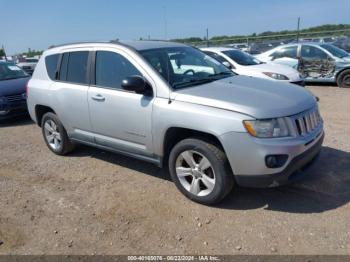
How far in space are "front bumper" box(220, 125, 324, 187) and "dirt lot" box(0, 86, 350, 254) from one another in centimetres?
43

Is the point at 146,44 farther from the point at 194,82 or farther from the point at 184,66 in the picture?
the point at 194,82

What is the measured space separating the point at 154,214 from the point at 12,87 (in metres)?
6.55

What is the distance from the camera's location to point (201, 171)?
375cm

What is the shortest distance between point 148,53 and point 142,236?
2217mm

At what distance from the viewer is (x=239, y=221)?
11.4 ft

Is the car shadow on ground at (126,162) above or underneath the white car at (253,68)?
underneath

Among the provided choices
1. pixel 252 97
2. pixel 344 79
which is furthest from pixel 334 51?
pixel 252 97

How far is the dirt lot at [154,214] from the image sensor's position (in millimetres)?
3156

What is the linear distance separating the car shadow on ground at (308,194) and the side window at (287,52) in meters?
7.83

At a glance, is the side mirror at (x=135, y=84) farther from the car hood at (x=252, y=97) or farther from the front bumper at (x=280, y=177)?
the front bumper at (x=280, y=177)

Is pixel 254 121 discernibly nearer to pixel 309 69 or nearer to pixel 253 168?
pixel 253 168

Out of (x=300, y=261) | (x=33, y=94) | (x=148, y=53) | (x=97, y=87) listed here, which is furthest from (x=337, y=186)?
(x=33, y=94)

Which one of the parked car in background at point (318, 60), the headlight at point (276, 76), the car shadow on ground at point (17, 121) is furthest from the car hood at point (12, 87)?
the parked car in background at point (318, 60)

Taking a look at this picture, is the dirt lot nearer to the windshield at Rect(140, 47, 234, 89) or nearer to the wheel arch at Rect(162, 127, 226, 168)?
the wheel arch at Rect(162, 127, 226, 168)
